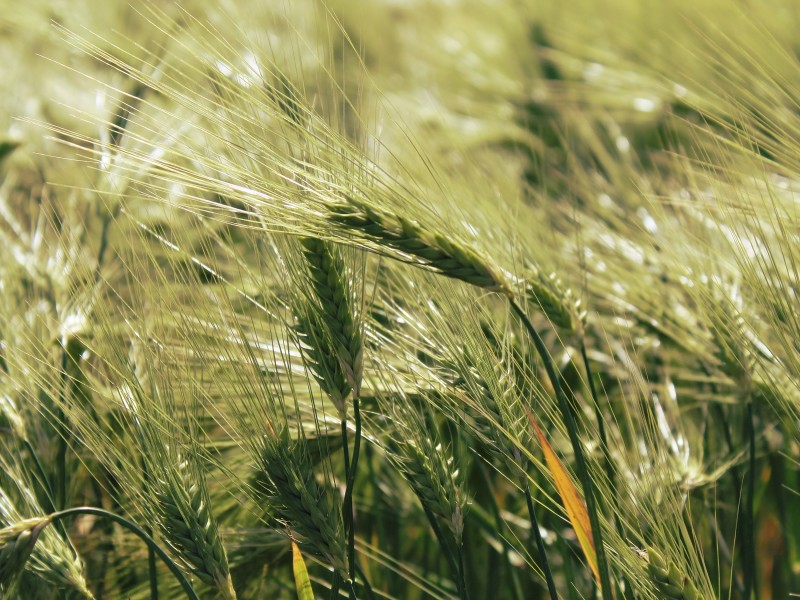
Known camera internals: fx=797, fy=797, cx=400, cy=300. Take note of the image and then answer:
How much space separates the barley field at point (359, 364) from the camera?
0.61 meters

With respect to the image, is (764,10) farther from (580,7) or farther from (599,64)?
(580,7)

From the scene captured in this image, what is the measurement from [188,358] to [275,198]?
170 mm

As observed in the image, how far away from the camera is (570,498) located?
0.62 m

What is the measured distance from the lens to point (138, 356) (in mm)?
776

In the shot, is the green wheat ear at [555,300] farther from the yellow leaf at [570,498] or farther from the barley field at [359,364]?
the yellow leaf at [570,498]

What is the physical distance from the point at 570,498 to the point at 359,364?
193 millimetres

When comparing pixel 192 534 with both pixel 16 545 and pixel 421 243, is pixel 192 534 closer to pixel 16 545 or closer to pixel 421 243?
pixel 16 545

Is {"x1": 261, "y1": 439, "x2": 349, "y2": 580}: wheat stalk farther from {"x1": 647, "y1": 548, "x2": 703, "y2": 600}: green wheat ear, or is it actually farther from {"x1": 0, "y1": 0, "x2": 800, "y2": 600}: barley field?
{"x1": 647, "y1": 548, "x2": 703, "y2": 600}: green wheat ear

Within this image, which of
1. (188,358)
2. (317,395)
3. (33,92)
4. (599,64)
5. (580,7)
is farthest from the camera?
(580,7)

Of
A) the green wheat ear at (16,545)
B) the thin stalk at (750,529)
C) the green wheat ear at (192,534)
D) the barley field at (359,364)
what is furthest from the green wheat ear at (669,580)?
the green wheat ear at (16,545)

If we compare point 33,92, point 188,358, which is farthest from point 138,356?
point 33,92

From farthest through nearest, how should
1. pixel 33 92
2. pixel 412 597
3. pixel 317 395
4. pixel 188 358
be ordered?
pixel 33 92, pixel 412 597, pixel 317 395, pixel 188 358

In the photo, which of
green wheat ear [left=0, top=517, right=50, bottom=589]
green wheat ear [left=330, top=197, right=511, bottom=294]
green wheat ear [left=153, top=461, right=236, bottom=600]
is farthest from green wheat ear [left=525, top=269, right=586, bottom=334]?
green wheat ear [left=0, top=517, right=50, bottom=589]

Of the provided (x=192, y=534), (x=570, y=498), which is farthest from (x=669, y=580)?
(x=192, y=534)
